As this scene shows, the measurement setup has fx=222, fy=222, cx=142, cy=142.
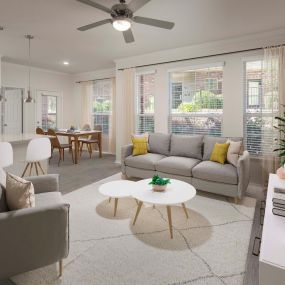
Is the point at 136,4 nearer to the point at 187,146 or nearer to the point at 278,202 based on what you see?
the point at 278,202

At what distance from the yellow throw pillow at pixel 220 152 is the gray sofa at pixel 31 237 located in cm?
262

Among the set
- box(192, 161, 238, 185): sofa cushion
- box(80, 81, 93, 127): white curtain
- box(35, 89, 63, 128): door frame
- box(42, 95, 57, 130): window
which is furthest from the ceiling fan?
box(42, 95, 57, 130): window

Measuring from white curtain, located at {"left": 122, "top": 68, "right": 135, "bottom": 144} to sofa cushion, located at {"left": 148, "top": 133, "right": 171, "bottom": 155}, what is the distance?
103cm

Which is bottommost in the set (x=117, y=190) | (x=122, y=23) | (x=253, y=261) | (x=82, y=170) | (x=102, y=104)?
(x=253, y=261)

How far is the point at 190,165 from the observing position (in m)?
3.62

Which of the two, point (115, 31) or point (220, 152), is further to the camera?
point (115, 31)

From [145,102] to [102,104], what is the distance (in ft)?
7.70

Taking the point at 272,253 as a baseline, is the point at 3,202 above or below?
above

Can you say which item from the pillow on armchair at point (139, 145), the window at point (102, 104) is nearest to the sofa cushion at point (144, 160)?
the pillow on armchair at point (139, 145)

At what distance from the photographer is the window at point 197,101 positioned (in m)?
4.41

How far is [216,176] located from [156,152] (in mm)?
1484

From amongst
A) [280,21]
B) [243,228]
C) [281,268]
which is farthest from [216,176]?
[280,21]

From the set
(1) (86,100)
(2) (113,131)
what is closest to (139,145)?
(2) (113,131)

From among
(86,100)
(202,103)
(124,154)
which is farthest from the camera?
(86,100)
